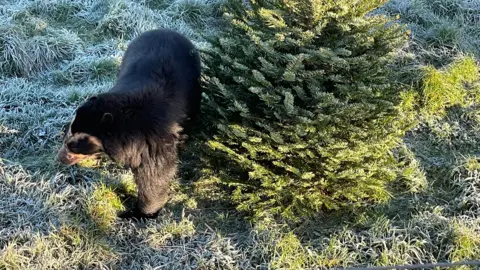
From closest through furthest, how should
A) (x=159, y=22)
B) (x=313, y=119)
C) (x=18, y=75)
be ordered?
(x=313, y=119) < (x=18, y=75) < (x=159, y=22)

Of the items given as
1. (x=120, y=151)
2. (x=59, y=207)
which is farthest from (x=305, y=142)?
(x=59, y=207)

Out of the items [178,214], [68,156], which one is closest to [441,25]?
[178,214]

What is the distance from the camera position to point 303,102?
4066mm

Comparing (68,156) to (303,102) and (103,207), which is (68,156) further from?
(303,102)

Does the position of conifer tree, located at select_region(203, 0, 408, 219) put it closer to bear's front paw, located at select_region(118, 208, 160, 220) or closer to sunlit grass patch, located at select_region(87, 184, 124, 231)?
bear's front paw, located at select_region(118, 208, 160, 220)

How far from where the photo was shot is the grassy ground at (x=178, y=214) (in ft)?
13.6

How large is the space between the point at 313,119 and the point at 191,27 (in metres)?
4.17

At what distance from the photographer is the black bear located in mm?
4066

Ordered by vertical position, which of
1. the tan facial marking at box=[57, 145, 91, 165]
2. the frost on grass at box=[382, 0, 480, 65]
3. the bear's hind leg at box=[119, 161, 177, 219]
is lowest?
the bear's hind leg at box=[119, 161, 177, 219]

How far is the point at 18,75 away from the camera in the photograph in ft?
21.4

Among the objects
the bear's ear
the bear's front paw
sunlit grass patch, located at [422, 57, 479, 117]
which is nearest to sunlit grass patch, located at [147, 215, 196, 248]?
the bear's front paw

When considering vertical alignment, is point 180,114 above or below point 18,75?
above

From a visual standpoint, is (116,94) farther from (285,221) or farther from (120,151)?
(285,221)

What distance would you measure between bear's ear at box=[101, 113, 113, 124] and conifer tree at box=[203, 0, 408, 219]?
2.72ft
